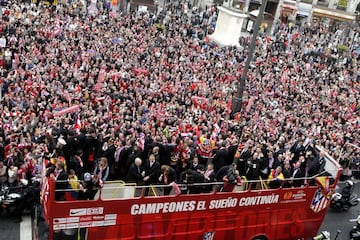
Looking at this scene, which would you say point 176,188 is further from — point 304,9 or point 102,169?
point 304,9

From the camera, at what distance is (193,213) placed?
12.0m

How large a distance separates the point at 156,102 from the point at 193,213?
889 centimetres

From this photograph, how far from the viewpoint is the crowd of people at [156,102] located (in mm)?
13938

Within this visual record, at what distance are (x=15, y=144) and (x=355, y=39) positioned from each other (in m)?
38.4

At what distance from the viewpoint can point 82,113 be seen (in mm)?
17172

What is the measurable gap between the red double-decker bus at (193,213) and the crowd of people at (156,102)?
19.3 inches

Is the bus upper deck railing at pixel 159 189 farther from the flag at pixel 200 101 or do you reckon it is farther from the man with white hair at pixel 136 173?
the flag at pixel 200 101

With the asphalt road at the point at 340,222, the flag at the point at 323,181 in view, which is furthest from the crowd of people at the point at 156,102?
the asphalt road at the point at 340,222

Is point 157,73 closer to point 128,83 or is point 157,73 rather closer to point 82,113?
point 128,83

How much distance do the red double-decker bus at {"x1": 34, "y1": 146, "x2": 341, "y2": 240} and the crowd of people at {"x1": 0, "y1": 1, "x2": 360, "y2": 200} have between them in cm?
49

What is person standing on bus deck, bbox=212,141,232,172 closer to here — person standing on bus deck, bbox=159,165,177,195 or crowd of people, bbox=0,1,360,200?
crowd of people, bbox=0,1,360,200

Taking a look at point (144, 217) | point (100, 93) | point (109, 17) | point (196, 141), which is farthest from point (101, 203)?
point (109, 17)

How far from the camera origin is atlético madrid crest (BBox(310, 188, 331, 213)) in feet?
45.1

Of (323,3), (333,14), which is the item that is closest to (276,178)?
(333,14)
